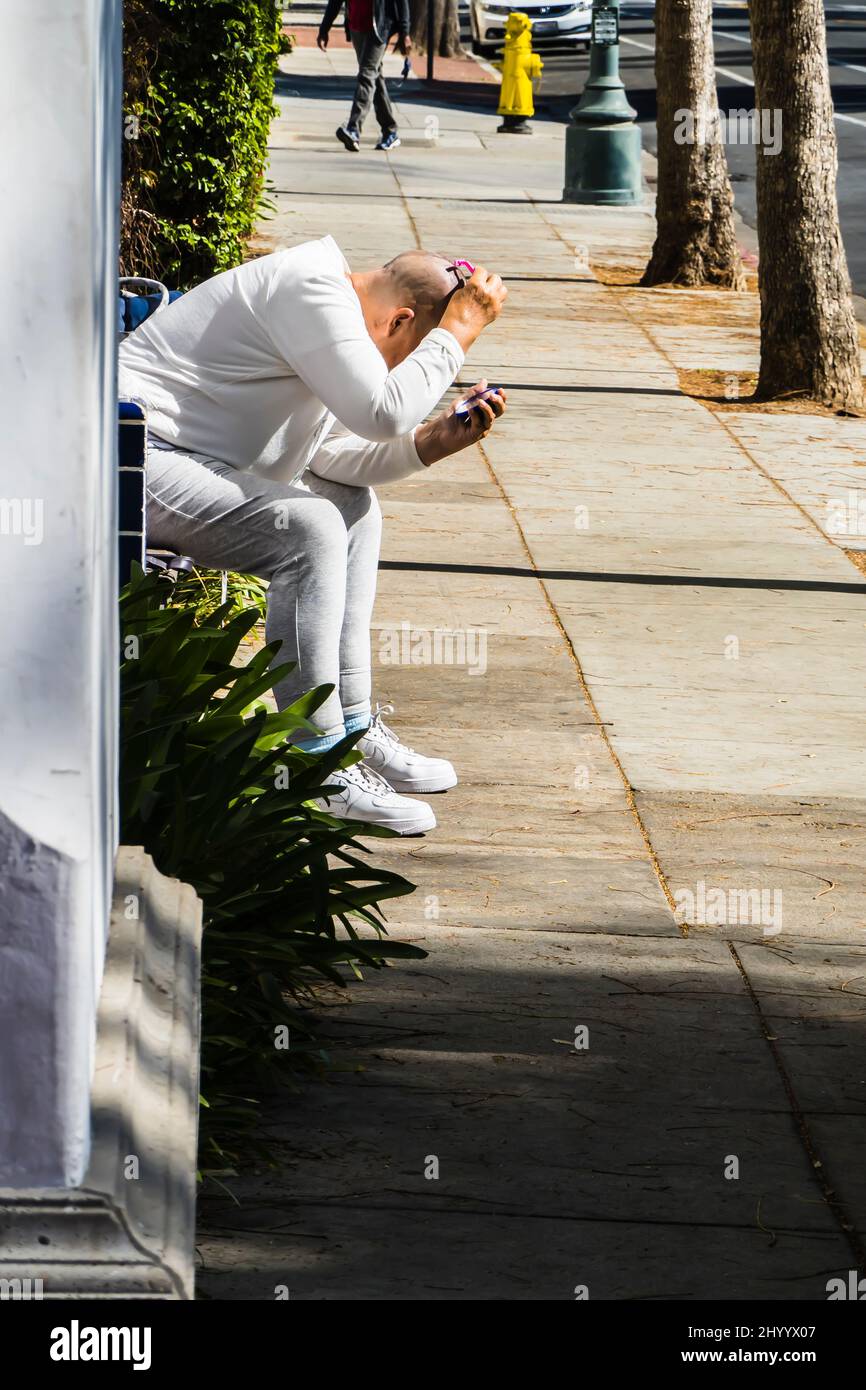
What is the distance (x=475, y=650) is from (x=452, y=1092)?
9.91 feet

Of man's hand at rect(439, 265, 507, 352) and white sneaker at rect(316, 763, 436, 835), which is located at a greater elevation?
man's hand at rect(439, 265, 507, 352)

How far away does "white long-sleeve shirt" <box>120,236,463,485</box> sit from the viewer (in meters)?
4.67

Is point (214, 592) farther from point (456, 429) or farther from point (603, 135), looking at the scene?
point (603, 135)

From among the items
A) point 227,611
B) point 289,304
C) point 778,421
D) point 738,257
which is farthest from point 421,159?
point 289,304

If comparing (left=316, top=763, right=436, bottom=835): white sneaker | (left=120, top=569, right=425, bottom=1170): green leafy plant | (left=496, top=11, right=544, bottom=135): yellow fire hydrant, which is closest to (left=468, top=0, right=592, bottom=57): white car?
(left=496, top=11, right=544, bottom=135): yellow fire hydrant

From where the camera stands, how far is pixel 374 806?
4836mm

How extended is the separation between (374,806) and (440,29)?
34.4 m

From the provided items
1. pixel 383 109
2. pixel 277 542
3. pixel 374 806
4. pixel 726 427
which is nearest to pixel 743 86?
pixel 383 109

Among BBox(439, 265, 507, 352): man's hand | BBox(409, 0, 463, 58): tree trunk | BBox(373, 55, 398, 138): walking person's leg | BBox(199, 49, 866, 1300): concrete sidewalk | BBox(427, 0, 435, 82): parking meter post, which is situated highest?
BBox(409, 0, 463, 58): tree trunk

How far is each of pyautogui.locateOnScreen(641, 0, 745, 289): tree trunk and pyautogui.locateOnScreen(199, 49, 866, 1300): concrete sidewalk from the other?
4.25m

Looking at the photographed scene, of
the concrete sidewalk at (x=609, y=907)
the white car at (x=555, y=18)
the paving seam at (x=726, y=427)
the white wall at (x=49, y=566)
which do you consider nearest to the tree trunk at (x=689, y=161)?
the paving seam at (x=726, y=427)

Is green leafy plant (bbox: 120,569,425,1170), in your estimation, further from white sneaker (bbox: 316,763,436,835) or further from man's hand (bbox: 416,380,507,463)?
man's hand (bbox: 416,380,507,463)

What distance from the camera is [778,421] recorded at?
10406 mm

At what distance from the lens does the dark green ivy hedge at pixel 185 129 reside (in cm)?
1077
